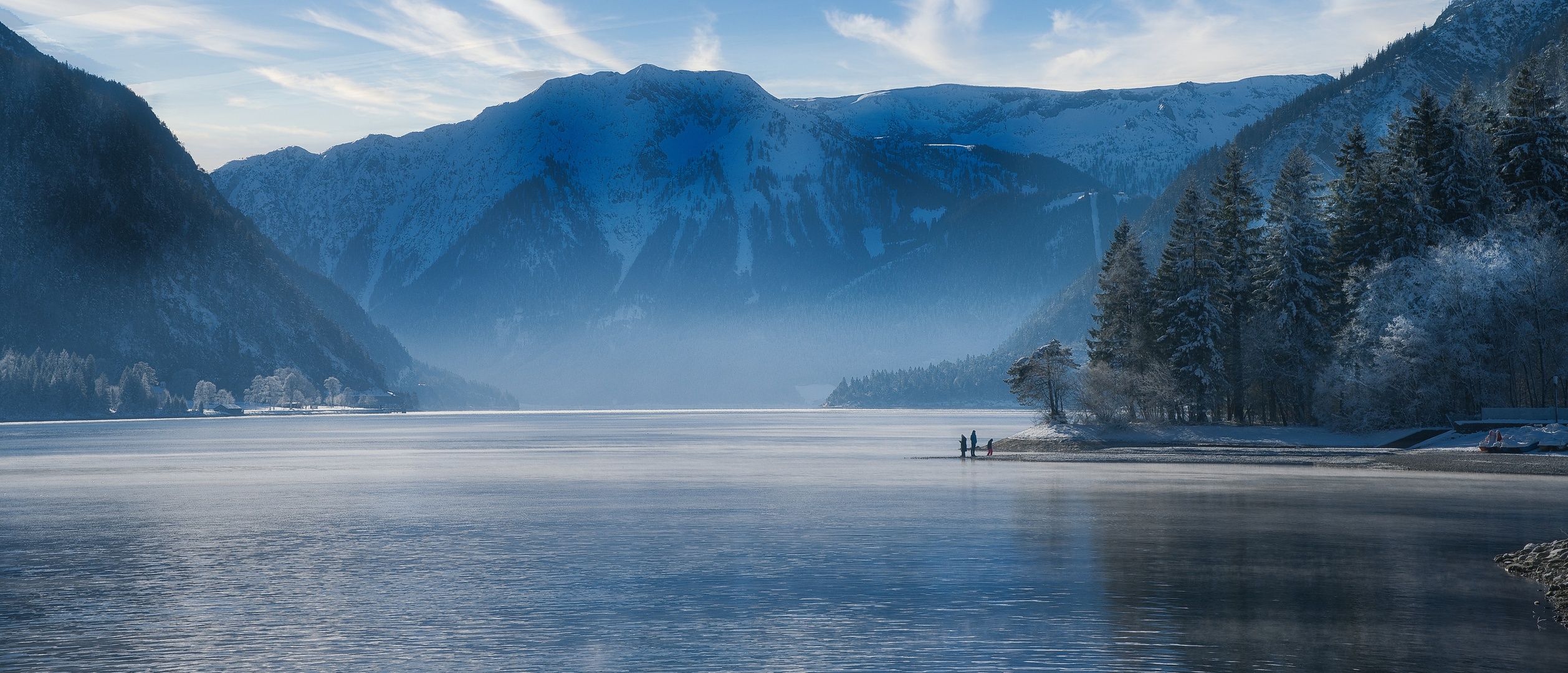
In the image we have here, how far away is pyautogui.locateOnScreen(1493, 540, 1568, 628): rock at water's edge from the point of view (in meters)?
28.4

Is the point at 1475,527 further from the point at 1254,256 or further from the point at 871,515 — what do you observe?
the point at 1254,256

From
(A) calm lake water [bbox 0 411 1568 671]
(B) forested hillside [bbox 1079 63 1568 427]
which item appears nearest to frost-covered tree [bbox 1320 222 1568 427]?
(B) forested hillside [bbox 1079 63 1568 427]

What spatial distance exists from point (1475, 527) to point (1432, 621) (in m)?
21.0

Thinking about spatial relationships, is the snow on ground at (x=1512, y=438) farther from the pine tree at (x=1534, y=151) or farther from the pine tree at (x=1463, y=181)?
the pine tree at (x=1534, y=151)

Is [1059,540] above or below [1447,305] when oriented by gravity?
below

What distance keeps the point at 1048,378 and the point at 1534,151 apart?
162ft

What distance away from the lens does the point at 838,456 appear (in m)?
117

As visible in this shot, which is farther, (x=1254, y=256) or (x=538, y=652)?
(x=1254, y=256)

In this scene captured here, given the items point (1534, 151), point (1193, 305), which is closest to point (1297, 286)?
point (1193, 305)

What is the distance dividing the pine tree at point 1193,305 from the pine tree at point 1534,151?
24.2 metres

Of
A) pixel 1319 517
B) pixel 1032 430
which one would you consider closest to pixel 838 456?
pixel 1032 430

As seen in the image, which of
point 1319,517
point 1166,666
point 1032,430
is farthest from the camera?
point 1032,430

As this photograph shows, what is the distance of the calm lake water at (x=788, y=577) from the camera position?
77.7ft

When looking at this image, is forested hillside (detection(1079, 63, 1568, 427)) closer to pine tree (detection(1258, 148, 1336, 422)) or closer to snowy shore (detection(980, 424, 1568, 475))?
pine tree (detection(1258, 148, 1336, 422))
